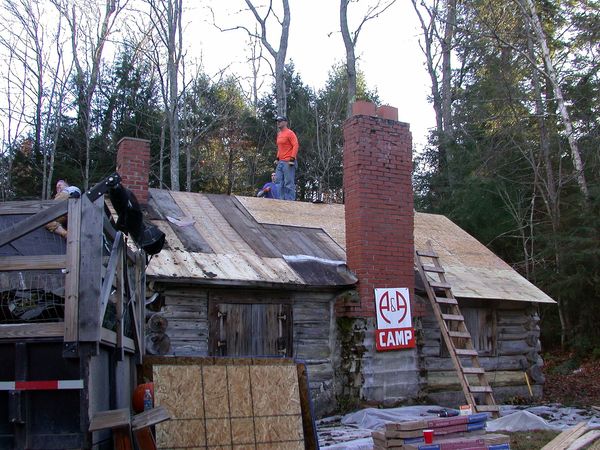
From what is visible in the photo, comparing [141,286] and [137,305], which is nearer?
[137,305]

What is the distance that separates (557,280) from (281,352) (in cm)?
1128

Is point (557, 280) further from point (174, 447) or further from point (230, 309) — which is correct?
point (174, 447)

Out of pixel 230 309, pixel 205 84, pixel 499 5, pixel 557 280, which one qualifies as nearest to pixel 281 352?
pixel 230 309

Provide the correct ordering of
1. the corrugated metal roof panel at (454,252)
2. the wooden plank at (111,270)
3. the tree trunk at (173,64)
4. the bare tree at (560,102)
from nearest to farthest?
the wooden plank at (111,270)
the corrugated metal roof panel at (454,252)
the bare tree at (560,102)
the tree trunk at (173,64)

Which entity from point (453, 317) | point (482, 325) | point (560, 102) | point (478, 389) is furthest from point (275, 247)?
point (560, 102)

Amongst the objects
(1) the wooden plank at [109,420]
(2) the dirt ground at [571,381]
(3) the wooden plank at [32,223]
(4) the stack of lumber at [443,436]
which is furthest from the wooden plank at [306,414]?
(2) the dirt ground at [571,381]

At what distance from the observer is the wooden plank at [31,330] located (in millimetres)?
4992

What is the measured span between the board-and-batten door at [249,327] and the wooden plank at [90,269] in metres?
5.13

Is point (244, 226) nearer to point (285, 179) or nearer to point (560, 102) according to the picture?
point (285, 179)

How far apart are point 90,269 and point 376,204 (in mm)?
7111

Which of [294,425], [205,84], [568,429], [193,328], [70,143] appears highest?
[205,84]

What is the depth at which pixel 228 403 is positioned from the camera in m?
6.65

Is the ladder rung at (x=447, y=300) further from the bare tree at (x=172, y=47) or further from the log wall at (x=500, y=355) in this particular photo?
the bare tree at (x=172, y=47)

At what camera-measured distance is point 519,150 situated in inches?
880
